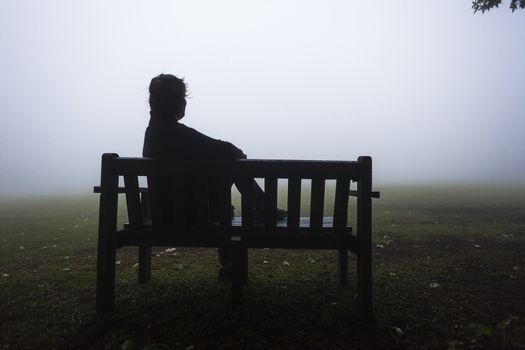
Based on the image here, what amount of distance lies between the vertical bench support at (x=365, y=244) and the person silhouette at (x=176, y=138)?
3.21 feet

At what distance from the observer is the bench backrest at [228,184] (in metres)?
3.13

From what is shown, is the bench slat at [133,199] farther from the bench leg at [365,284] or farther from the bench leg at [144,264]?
the bench leg at [365,284]

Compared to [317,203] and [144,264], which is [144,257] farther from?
[317,203]

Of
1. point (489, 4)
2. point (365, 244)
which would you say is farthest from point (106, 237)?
point (489, 4)

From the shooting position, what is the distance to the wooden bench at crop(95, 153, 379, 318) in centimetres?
315

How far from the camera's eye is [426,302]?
3721 millimetres

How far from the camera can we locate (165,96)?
3736mm

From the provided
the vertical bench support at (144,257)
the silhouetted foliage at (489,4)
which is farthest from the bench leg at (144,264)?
the silhouetted foliage at (489,4)

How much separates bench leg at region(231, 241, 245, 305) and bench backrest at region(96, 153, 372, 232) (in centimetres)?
22

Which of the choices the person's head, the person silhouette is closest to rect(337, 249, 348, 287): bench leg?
the person silhouette

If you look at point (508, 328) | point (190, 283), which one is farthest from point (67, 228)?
point (508, 328)

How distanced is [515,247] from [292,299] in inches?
203

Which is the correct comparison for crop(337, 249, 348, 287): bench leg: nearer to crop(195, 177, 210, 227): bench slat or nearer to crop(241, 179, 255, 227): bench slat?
crop(241, 179, 255, 227): bench slat

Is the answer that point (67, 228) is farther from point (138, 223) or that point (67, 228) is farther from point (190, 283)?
point (138, 223)
